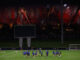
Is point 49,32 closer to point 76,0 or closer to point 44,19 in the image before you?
point 44,19

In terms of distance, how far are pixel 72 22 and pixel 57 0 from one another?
264 centimetres

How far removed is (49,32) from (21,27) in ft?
14.3

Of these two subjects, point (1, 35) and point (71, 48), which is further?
point (1, 35)

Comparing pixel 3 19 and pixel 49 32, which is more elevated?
pixel 3 19

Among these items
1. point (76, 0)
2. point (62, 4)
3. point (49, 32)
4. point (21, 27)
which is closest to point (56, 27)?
point (49, 32)

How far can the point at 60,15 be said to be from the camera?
16.4m

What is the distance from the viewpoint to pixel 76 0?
16406 mm

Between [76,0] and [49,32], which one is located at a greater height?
[76,0]

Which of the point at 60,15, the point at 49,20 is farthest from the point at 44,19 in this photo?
the point at 60,15

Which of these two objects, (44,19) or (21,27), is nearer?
(21,27)

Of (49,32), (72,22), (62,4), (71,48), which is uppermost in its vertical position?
(62,4)

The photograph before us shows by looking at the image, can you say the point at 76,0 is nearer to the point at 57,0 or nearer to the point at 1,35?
the point at 57,0

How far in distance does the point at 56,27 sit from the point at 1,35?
5.55 metres

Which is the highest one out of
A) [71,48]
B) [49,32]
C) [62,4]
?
[62,4]
